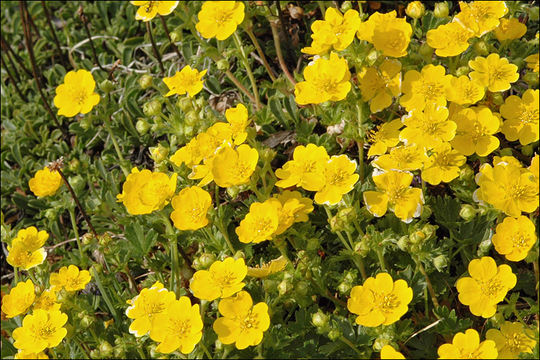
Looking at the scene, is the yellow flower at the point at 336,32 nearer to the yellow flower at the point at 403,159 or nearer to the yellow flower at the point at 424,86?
the yellow flower at the point at 424,86

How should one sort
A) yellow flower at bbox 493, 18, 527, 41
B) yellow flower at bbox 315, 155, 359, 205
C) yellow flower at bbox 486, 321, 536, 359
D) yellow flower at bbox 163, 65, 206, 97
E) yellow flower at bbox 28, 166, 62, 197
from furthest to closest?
yellow flower at bbox 28, 166, 62, 197 → yellow flower at bbox 163, 65, 206, 97 → yellow flower at bbox 493, 18, 527, 41 → yellow flower at bbox 315, 155, 359, 205 → yellow flower at bbox 486, 321, 536, 359

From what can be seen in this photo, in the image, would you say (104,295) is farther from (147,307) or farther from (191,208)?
(191,208)

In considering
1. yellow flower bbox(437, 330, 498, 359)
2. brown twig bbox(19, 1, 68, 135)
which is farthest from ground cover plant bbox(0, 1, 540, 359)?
brown twig bbox(19, 1, 68, 135)

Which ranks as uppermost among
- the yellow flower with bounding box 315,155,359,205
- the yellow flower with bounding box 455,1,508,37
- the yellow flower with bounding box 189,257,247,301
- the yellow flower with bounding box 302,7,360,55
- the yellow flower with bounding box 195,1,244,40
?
the yellow flower with bounding box 195,1,244,40

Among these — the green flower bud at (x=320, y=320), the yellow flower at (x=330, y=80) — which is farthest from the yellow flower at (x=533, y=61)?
the green flower bud at (x=320, y=320)

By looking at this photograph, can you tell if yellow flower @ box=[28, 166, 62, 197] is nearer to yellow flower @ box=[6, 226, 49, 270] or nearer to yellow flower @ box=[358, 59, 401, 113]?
yellow flower @ box=[6, 226, 49, 270]

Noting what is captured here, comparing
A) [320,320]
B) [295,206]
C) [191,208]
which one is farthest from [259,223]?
[320,320]

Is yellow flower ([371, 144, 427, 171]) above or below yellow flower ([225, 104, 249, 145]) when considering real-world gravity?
below
